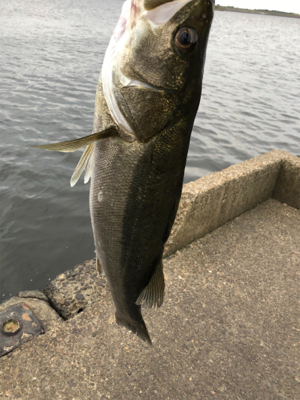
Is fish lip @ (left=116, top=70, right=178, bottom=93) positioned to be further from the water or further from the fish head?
the water

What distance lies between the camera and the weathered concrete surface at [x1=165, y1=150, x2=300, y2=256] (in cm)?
379

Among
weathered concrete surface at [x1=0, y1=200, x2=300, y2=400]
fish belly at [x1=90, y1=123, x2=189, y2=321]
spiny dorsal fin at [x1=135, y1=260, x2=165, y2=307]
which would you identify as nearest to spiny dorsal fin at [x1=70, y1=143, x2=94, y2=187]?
fish belly at [x1=90, y1=123, x2=189, y2=321]

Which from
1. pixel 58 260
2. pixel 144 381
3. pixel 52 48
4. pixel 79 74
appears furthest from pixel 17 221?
pixel 52 48

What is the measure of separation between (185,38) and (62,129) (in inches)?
357

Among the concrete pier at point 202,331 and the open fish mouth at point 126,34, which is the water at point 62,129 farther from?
the open fish mouth at point 126,34

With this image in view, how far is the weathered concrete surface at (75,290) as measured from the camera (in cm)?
335

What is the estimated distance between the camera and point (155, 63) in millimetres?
1492

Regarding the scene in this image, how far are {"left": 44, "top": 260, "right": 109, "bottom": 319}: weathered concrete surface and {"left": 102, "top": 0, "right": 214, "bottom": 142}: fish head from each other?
2.22 meters

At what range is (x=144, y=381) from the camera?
260 centimetres

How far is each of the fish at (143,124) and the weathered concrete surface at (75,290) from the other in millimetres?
1730

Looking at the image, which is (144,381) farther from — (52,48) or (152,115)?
(52,48)

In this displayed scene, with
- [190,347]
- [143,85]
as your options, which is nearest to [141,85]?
[143,85]

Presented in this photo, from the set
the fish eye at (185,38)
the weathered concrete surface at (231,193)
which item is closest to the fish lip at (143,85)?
the fish eye at (185,38)

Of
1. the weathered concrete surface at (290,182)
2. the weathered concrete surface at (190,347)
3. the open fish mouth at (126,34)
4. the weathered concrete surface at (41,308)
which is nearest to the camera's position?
the open fish mouth at (126,34)
